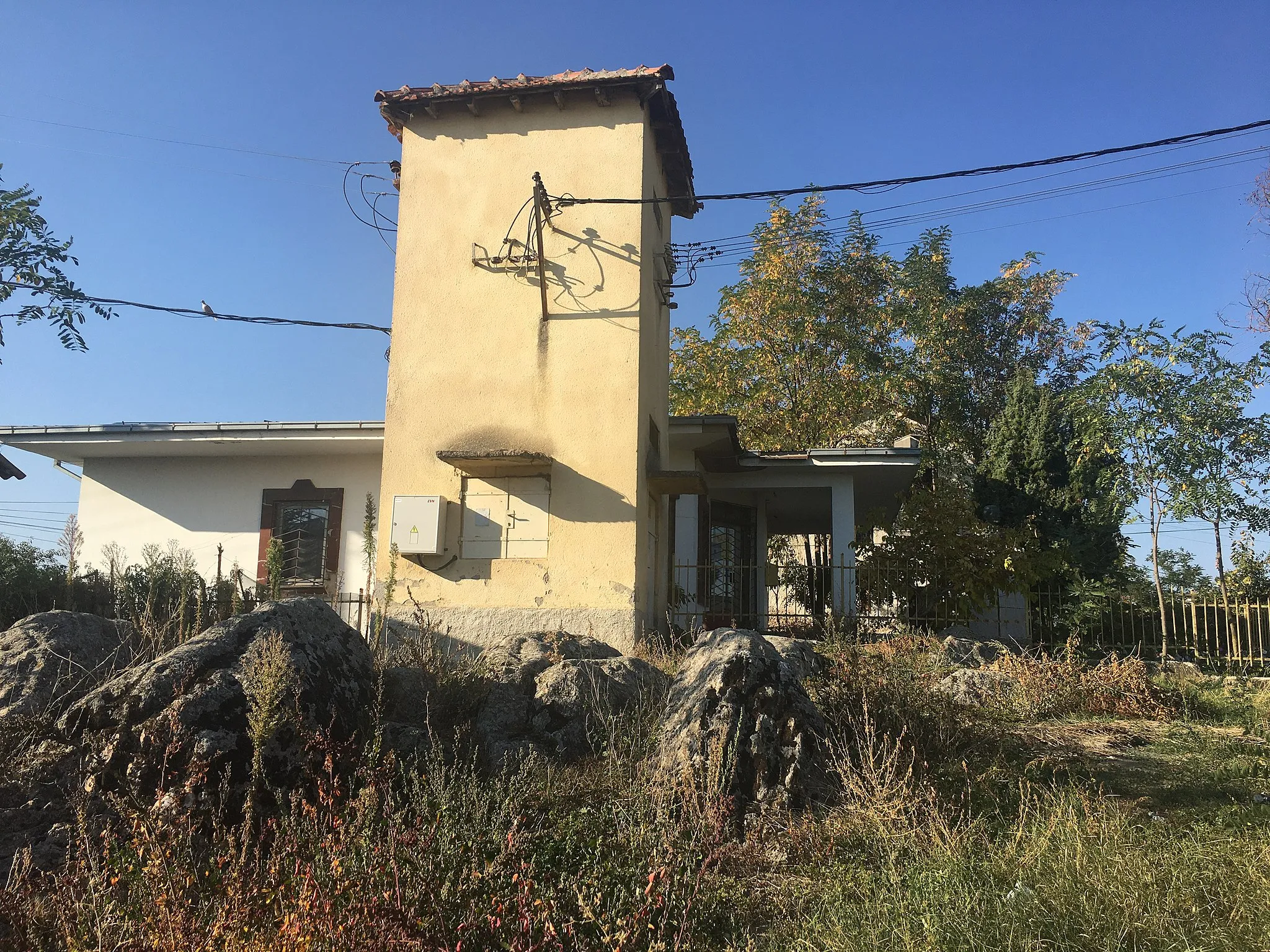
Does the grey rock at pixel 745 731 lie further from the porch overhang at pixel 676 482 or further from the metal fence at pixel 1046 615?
the porch overhang at pixel 676 482

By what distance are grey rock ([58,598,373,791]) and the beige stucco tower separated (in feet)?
18.3

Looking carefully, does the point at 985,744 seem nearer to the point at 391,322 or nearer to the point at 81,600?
the point at 391,322

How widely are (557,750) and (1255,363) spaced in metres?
13.8

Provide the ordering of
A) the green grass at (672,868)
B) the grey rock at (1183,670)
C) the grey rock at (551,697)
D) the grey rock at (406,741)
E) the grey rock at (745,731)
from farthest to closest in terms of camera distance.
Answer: the grey rock at (1183,670) < the grey rock at (551,697) < the grey rock at (406,741) < the grey rock at (745,731) < the green grass at (672,868)

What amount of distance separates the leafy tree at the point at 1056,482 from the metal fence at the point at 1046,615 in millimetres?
713

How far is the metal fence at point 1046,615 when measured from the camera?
1180 centimetres

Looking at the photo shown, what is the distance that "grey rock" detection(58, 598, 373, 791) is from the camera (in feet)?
13.8

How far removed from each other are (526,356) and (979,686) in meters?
6.51

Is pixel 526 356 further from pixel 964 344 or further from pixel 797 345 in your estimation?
pixel 964 344

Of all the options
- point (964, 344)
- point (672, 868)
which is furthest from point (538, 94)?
point (964, 344)

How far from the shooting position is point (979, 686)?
25.7 ft

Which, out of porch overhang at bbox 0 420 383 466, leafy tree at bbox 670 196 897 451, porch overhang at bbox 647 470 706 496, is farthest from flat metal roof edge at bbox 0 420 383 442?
leafy tree at bbox 670 196 897 451

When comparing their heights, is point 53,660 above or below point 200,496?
below

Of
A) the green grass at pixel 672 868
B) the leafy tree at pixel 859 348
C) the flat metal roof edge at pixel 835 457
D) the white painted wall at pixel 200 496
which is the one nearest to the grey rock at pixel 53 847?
the green grass at pixel 672 868
